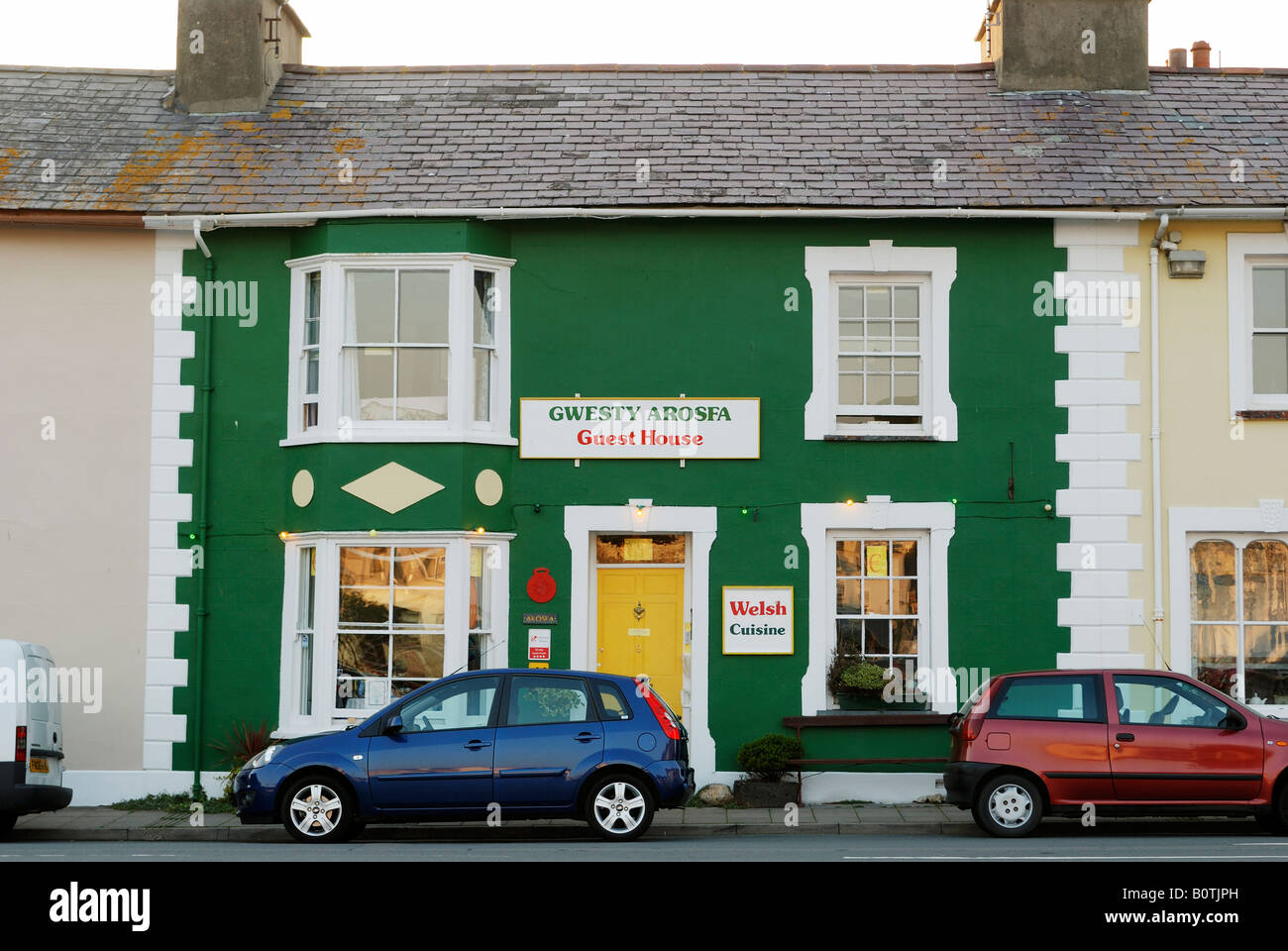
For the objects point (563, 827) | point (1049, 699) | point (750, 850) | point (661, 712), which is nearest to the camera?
point (750, 850)

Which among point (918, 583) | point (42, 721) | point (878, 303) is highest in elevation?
point (878, 303)

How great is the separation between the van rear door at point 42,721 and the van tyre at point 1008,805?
8609mm

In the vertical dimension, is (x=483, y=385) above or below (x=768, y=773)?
above

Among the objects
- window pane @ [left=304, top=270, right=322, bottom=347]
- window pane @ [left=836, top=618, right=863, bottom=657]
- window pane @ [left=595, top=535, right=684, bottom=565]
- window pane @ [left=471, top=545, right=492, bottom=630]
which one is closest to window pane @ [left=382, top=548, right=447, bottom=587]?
window pane @ [left=471, top=545, right=492, bottom=630]

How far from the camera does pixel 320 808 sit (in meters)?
13.5

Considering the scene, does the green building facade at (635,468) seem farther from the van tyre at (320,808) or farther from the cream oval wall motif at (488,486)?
the van tyre at (320,808)

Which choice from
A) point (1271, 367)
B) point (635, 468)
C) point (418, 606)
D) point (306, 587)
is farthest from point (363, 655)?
point (1271, 367)

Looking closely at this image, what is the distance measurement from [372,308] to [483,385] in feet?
4.84

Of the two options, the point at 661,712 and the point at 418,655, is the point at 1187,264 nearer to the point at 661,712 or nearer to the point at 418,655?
the point at 661,712

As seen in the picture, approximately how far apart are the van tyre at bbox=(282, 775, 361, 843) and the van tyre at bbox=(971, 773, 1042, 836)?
556cm

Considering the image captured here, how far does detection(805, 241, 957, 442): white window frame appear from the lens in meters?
16.8

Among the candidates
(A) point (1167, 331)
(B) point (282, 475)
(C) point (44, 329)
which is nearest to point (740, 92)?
(A) point (1167, 331)

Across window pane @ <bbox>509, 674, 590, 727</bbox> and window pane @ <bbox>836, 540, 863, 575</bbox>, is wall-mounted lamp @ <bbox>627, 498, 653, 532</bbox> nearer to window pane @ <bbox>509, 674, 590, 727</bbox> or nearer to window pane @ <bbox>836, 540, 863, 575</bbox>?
window pane @ <bbox>836, 540, 863, 575</bbox>

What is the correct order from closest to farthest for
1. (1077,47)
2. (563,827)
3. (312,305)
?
(563,827)
(312,305)
(1077,47)
